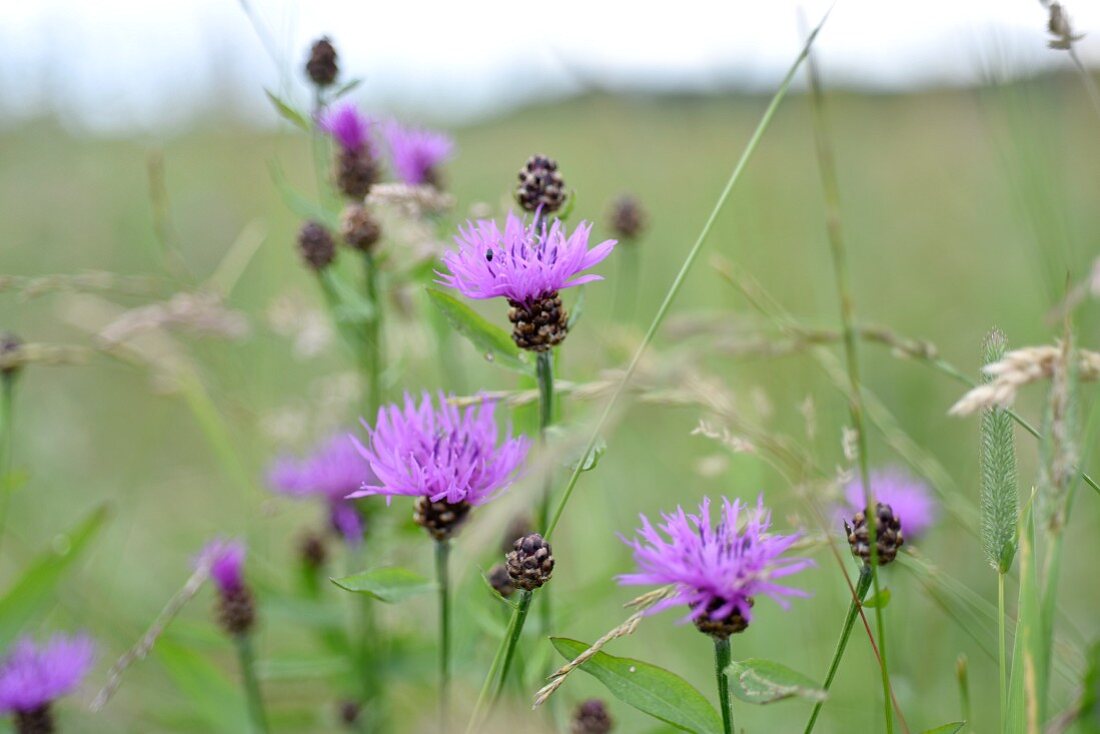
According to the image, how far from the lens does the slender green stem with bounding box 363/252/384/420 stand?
1.23 metres

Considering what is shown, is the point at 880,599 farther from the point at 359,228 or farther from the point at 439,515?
the point at 359,228

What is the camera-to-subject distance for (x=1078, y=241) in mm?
2430

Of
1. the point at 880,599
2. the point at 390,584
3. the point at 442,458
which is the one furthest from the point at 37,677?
the point at 880,599

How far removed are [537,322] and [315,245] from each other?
482 mm

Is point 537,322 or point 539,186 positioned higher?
point 539,186

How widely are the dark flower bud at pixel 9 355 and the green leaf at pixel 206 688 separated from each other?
427mm

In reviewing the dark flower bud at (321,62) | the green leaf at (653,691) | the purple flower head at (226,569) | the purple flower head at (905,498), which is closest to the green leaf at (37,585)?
the purple flower head at (226,569)

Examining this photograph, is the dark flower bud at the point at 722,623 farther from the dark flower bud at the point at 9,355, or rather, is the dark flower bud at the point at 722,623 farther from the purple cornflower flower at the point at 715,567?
the dark flower bud at the point at 9,355

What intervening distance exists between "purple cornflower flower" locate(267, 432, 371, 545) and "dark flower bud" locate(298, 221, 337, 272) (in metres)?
0.28

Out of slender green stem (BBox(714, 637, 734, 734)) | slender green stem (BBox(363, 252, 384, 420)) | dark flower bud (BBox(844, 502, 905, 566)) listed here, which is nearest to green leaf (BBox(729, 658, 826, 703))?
slender green stem (BBox(714, 637, 734, 734))

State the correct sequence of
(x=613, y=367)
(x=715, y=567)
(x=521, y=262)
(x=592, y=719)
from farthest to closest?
1. (x=613, y=367)
2. (x=592, y=719)
3. (x=521, y=262)
4. (x=715, y=567)

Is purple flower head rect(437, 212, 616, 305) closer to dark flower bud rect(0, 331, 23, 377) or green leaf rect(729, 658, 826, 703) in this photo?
green leaf rect(729, 658, 826, 703)

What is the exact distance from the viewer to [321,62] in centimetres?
121

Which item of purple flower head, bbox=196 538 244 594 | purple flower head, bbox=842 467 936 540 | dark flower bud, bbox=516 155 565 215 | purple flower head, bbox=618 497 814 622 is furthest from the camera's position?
purple flower head, bbox=842 467 936 540
